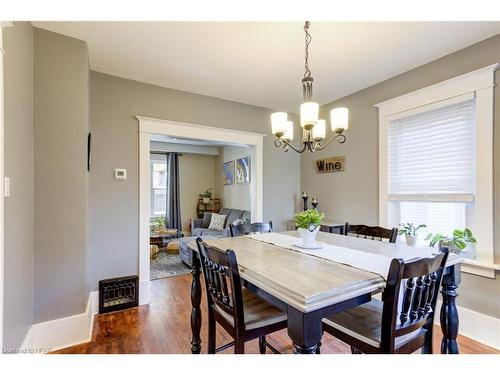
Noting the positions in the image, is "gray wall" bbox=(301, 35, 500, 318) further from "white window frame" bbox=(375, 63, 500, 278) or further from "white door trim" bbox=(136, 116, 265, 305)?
"white door trim" bbox=(136, 116, 265, 305)

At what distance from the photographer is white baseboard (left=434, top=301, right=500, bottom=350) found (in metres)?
2.05

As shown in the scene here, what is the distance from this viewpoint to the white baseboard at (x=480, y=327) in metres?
2.05

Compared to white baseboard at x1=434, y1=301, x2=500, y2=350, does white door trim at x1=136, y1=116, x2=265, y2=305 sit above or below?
above

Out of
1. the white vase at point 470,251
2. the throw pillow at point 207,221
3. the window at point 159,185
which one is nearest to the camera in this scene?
the white vase at point 470,251

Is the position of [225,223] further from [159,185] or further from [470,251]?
[470,251]

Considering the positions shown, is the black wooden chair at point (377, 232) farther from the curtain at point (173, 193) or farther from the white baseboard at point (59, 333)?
the curtain at point (173, 193)

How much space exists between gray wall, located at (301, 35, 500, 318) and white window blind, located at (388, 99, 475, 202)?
0.20m

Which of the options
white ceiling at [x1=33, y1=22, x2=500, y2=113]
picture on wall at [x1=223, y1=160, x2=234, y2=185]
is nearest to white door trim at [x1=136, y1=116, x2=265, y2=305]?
white ceiling at [x1=33, y1=22, x2=500, y2=113]

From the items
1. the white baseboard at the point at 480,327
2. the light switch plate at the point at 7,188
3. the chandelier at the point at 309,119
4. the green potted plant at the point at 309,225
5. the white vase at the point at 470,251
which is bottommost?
the white baseboard at the point at 480,327

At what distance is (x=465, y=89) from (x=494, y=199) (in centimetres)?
97

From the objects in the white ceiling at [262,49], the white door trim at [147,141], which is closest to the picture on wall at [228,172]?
the white door trim at [147,141]

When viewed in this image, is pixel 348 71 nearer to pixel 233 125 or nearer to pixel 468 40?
pixel 468 40

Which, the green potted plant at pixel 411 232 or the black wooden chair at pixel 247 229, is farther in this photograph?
the green potted plant at pixel 411 232

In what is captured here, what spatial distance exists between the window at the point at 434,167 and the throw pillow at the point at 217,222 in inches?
140
